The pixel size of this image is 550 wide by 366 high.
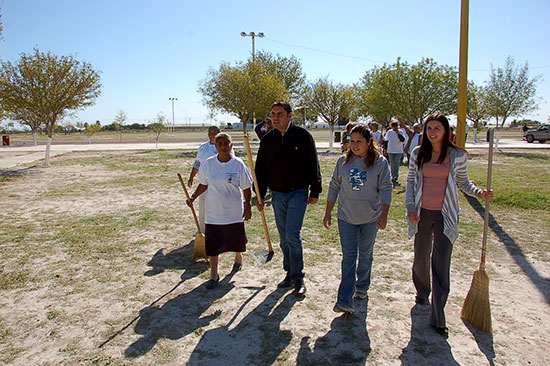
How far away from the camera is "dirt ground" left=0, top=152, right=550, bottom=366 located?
3.12 m

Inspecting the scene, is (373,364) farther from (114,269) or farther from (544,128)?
(544,128)

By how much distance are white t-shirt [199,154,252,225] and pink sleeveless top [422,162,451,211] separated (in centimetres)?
185

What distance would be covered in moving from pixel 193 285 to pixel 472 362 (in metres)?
2.86

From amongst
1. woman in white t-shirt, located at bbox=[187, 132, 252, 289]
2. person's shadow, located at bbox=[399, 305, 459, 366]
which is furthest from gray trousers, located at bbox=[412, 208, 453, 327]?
woman in white t-shirt, located at bbox=[187, 132, 252, 289]

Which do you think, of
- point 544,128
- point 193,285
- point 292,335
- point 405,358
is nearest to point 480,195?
point 405,358

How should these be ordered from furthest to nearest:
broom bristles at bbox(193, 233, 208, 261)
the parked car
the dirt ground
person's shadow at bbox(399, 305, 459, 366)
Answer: the parked car → broom bristles at bbox(193, 233, 208, 261) → the dirt ground → person's shadow at bbox(399, 305, 459, 366)

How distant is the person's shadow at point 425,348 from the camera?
9.83 feet

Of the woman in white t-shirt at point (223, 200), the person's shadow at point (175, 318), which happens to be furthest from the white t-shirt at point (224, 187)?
the person's shadow at point (175, 318)

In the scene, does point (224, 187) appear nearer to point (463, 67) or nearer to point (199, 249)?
point (199, 249)

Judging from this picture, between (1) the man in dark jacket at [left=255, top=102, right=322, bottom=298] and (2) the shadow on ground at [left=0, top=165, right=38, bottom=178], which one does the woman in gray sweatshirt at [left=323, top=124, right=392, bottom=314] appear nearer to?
(1) the man in dark jacket at [left=255, top=102, right=322, bottom=298]

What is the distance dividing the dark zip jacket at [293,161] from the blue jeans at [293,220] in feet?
0.26

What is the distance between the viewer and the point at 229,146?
4.31 meters

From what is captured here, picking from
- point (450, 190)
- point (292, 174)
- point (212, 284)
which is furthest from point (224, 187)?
point (450, 190)

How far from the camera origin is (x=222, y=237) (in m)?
4.42
